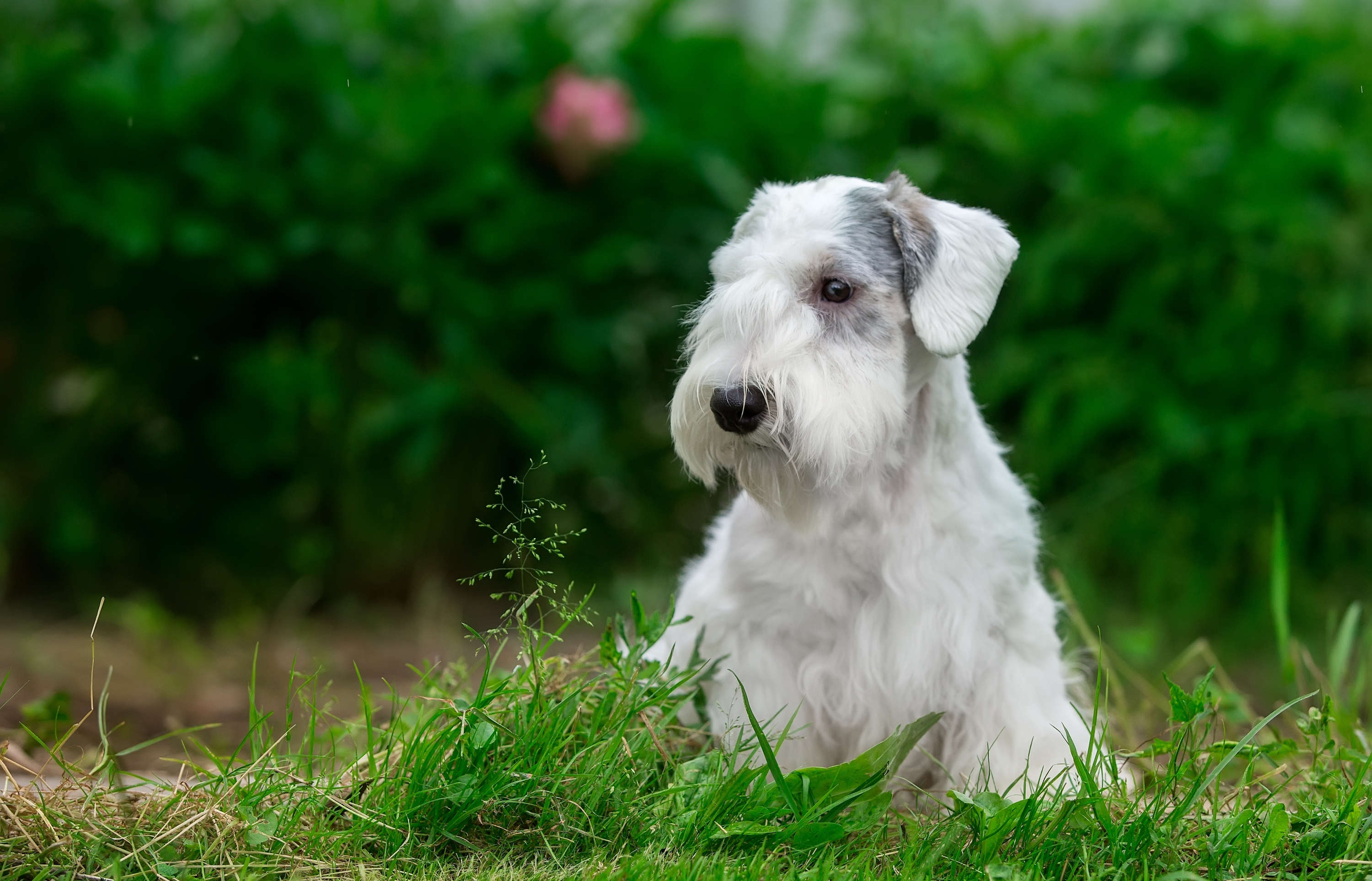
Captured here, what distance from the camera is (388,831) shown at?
2549 millimetres

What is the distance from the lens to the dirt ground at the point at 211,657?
4.43 meters

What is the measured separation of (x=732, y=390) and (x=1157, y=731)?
2.10m

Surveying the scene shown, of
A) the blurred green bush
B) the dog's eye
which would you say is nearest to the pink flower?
the blurred green bush

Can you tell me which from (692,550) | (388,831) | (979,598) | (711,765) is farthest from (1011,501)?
(692,550)

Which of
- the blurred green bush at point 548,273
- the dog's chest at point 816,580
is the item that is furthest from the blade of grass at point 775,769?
the blurred green bush at point 548,273

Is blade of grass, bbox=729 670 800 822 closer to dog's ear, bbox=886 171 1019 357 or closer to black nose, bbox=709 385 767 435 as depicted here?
black nose, bbox=709 385 767 435

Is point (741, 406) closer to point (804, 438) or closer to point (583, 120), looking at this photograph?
point (804, 438)

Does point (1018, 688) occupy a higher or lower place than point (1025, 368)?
lower

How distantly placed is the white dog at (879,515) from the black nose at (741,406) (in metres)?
0.05

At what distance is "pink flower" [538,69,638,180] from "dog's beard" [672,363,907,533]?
277cm

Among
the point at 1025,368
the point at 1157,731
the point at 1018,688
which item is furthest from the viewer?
the point at 1025,368

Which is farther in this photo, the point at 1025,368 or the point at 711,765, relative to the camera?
Answer: the point at 1025,368

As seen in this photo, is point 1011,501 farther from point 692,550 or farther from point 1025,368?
point 692,550

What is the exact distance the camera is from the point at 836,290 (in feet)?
9.54
